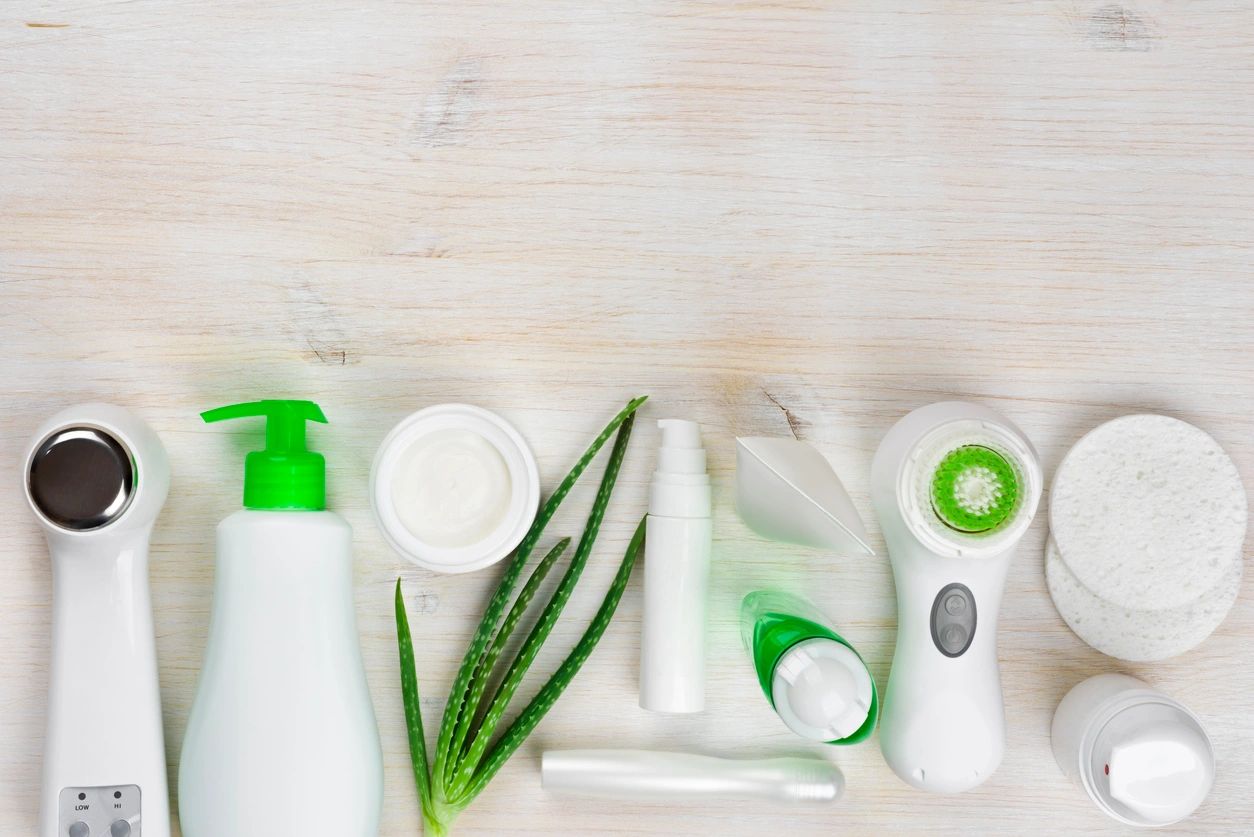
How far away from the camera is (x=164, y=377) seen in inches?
22.7

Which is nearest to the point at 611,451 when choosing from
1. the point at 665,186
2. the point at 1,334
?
the point at 665,186

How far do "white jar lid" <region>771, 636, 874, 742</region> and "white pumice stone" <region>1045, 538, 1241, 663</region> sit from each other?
17 cm

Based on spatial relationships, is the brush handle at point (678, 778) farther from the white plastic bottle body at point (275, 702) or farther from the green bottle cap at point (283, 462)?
the green bottle cap at point (283, 462)

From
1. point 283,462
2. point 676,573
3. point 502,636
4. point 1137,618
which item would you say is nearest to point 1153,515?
point 1137,618

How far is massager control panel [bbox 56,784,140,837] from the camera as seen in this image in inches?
21.4

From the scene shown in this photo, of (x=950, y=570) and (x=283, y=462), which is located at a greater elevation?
(x=283, y=462)

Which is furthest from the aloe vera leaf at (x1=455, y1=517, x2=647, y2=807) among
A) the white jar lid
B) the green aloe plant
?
the white jar lid

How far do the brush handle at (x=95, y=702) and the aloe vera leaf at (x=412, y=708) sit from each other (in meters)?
0.16

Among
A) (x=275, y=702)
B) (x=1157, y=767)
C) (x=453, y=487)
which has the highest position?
(x=453, y=487)

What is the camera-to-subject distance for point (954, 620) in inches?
21.2

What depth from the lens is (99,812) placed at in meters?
0.54

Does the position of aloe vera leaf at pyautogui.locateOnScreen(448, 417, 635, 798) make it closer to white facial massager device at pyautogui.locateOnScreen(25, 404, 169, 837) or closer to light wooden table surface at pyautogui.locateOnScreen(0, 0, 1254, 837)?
light wooden table surface at pyautogui.locateOnScreen(0, 0, 1254, 837)

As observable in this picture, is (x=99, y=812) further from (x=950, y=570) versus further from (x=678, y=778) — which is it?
(x=950, y=570)

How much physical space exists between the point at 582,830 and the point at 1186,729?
0.37 m
